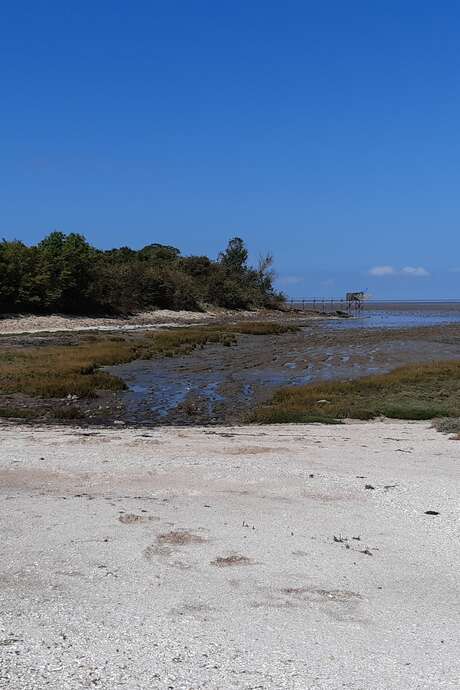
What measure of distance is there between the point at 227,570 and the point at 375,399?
53.3 ft

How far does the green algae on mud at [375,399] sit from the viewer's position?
20.4 metres

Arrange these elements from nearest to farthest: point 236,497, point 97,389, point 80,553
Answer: point 80,553 < point 236,497 < point 97,389

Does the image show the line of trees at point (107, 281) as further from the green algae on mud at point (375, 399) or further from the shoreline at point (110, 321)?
the green algae on mud at point (375, 399)

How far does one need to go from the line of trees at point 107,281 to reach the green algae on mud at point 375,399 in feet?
144

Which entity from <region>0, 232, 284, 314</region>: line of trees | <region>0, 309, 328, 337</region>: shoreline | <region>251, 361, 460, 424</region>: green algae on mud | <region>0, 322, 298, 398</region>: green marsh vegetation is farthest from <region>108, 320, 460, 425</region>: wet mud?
<region>0, 232, 284, 314</region>: line of trees

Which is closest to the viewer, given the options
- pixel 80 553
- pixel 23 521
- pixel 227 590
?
pixel 227 590

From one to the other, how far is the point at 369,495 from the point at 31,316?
190ft

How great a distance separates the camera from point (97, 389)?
88.2 feet

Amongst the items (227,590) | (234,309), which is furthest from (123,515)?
(234,309)

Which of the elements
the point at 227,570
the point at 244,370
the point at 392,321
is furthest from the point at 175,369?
the point at 392,321

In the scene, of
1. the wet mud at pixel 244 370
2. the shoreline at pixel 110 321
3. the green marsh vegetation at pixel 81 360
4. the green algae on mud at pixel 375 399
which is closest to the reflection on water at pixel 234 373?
the wet mud at pixel 244 370

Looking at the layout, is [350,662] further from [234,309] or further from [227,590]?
[234,309]

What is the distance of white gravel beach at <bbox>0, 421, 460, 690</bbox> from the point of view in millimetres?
5785

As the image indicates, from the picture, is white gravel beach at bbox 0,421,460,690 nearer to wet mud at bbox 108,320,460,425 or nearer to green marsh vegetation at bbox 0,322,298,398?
wet mud at bbox 108,320,460,425
